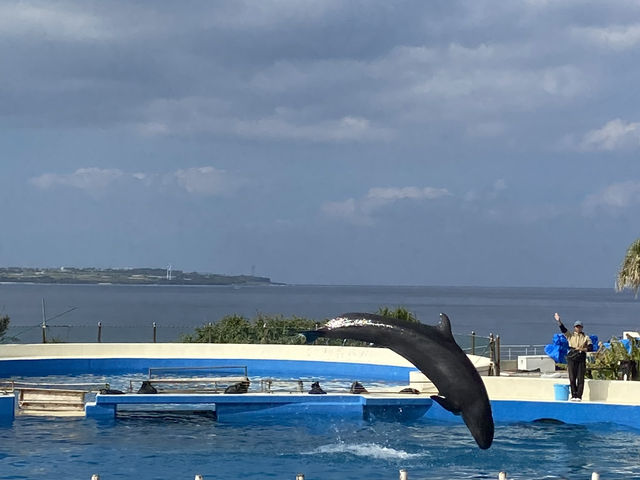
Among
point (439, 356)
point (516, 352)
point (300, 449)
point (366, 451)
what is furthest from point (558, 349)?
point (439, 356)

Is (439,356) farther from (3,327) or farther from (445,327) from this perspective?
(3,327)

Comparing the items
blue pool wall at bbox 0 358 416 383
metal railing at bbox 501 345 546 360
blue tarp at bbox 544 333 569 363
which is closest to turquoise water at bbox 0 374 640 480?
blue tarp at bbox 544 333 569 363

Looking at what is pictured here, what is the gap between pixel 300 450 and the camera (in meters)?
14.6

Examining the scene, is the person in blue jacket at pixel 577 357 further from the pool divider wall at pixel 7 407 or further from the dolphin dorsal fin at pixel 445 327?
the pool divider wall at pixel 7 407

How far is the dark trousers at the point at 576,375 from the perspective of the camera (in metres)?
16.1

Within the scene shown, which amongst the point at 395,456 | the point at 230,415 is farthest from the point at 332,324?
the point at 230,415

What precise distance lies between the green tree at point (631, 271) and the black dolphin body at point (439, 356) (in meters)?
11.5

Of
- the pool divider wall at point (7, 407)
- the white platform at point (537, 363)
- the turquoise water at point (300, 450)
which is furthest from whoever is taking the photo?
the white platform at point (537, 363)

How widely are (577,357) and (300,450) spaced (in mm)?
5150

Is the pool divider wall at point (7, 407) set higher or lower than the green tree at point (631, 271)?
lower

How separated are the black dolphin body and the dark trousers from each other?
196 inches

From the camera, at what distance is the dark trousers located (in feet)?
52.8

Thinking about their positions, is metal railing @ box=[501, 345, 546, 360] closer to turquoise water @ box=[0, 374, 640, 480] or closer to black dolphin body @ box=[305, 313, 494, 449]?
turquoise water @ box=[0, 374, 640, 480]

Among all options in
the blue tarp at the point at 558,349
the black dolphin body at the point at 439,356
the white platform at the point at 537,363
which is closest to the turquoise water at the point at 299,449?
the black dolphin body at the point at 439,356
